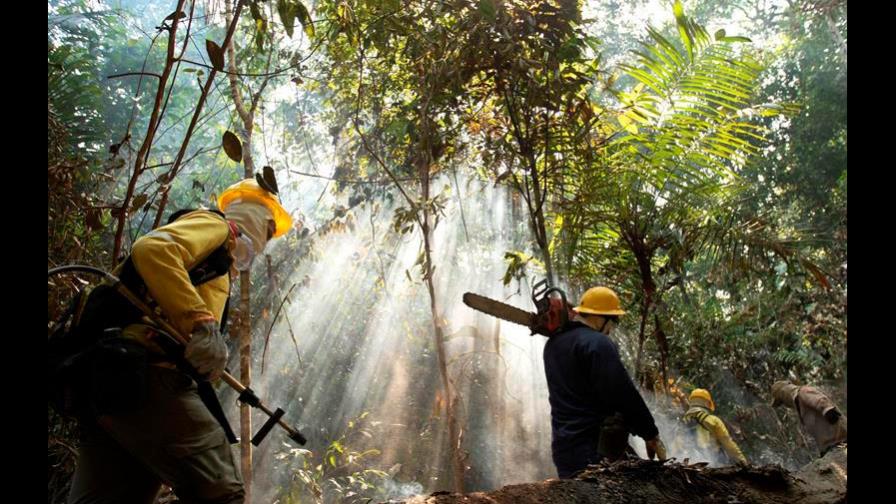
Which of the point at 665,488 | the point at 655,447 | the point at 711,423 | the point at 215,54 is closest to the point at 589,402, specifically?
the point at 655,447

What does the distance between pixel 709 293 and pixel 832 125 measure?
4.94m

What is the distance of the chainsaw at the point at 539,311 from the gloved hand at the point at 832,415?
2984 millimetres

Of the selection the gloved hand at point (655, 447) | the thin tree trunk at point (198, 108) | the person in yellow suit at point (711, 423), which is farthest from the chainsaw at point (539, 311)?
the person in yellow suit at point (711, 423)

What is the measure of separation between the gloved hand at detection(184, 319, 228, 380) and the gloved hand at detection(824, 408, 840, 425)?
5370 mm

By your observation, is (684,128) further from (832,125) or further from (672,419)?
(832,125)

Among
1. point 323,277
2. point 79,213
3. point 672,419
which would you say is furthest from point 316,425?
point 79,213

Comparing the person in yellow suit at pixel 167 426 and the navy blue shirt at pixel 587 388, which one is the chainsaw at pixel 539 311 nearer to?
the navy blue shirt at pixel 587 388

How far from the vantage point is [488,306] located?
3.99 m

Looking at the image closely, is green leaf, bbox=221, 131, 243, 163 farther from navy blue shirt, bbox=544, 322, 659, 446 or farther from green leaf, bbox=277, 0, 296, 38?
navy blue shirt, bbox=544, 322, 659, 446

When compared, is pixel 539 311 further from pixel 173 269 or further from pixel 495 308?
pixel 173 269

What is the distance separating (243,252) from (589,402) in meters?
2.38

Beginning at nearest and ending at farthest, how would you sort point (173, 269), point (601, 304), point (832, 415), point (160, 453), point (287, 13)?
1. point (160, 453)
2. point (173, 269)
3. point (287, 13)
4. point (601, 304)
5. point (832, 415)

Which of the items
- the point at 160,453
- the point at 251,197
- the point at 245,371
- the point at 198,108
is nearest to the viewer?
the point at 160,453

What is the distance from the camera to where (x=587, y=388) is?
388cm
